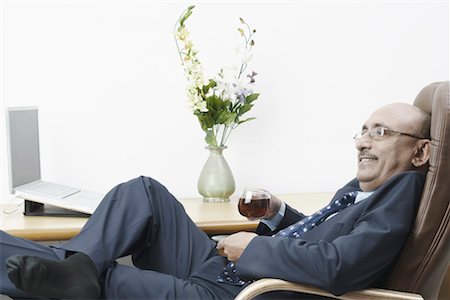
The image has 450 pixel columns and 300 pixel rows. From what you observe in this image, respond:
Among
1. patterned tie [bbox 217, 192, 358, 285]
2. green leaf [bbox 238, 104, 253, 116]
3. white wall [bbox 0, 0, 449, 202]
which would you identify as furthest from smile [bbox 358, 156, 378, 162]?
white wall [bbox 0, 0, 449, 202]

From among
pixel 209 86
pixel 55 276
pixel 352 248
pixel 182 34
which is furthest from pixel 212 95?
pixel 55 276

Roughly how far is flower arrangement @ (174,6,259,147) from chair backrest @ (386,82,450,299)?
1064 millimetres

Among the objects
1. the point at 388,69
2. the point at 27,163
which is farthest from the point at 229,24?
the point at 27,163

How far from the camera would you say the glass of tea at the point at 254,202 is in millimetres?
2395

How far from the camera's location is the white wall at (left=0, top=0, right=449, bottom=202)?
10.5 feet

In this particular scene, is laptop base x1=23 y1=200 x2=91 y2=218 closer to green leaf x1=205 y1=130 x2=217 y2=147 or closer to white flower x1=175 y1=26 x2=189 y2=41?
green leaf x1=205 y1=130 x2=217 y2=147

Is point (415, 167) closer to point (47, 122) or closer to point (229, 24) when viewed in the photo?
point (229, 24)

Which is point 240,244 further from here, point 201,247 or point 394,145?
point 394,145

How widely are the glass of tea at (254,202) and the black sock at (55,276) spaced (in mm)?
551

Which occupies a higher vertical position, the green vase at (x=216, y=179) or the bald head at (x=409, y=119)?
the bald head at (x=409, y=119)

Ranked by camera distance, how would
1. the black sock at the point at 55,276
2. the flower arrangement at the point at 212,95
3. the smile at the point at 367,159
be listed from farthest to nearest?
1. the flower arrangement at the point at 212,95
2. the smile at the point at 367,159
3. the black sock at the point at 55,276

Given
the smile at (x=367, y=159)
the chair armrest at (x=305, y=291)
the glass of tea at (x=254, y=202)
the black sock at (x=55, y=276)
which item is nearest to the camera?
the black sock at (x=55, y=276)

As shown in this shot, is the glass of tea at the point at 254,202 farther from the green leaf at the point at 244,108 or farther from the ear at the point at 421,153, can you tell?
the green leaf at the point at 244,108

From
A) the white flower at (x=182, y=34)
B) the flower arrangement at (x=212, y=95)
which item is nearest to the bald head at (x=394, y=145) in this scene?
the flower arrangement at (x=212, y=95)
